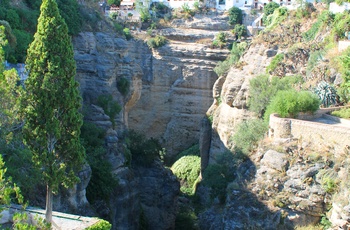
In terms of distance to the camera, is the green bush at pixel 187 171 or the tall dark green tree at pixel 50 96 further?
the green bush at pixel 187 171

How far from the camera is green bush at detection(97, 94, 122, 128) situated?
26.2 m

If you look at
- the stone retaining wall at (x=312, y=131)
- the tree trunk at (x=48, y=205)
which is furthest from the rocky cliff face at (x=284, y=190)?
the tree trunk at (x=48, y=205)

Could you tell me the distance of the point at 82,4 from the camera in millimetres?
31828

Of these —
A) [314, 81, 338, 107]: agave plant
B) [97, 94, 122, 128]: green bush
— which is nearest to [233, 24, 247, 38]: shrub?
[314, 81, 338, 107]: agave plant

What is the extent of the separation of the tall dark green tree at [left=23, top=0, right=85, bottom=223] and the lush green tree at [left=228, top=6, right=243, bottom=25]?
3136cm

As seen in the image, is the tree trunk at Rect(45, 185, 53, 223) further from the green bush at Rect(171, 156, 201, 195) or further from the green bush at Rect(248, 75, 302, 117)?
the green bush at Rect(171, 156, 201, 195)

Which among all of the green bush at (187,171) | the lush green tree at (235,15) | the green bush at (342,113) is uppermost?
the lush green tree at (235,15)

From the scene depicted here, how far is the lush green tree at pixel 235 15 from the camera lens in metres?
44.6

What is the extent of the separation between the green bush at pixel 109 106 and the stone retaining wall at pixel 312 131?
276 inches

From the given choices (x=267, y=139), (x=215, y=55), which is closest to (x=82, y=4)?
(x=215, y=55)

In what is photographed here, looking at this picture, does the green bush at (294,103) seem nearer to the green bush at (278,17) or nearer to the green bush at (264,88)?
the green bush at (264,88)

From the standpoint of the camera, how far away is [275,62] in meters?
29.3

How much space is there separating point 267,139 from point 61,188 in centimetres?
869

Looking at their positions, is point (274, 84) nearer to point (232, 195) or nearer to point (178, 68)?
point (232, 195)
